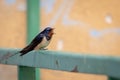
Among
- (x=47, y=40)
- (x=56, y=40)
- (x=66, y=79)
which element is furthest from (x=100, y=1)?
(x=47, y=40)

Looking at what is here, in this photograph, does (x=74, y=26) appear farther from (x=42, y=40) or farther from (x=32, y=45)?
(x=32, y=45)

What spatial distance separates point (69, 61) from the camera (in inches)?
47.9

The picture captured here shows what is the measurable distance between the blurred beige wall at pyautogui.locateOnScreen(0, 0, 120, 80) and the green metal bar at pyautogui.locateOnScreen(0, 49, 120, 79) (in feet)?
4.89

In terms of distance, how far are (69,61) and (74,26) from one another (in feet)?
6.13

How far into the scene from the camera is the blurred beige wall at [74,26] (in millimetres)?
3004

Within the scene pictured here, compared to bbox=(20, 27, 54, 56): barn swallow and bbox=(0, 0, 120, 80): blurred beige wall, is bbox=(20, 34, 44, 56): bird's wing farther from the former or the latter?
bbox=(0, 0, 120, 80): blurred beige wall

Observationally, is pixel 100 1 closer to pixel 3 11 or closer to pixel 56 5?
pixel 56 5

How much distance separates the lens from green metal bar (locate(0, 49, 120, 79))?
3.34ft

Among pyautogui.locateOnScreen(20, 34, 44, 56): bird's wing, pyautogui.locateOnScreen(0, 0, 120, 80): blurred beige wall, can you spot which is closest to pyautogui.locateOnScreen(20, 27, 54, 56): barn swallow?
pyautogui.locateOnScreen(20, 34, 44, 56): bird's wing

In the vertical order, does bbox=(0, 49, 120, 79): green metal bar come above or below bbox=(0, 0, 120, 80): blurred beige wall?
below

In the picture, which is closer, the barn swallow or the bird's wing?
the bird's wing

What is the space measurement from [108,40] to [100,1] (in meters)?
0.32

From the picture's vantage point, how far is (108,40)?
303 centimetres

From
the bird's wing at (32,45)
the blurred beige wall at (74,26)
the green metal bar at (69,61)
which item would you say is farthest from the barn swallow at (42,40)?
the blurred beige wall at (74,26)
